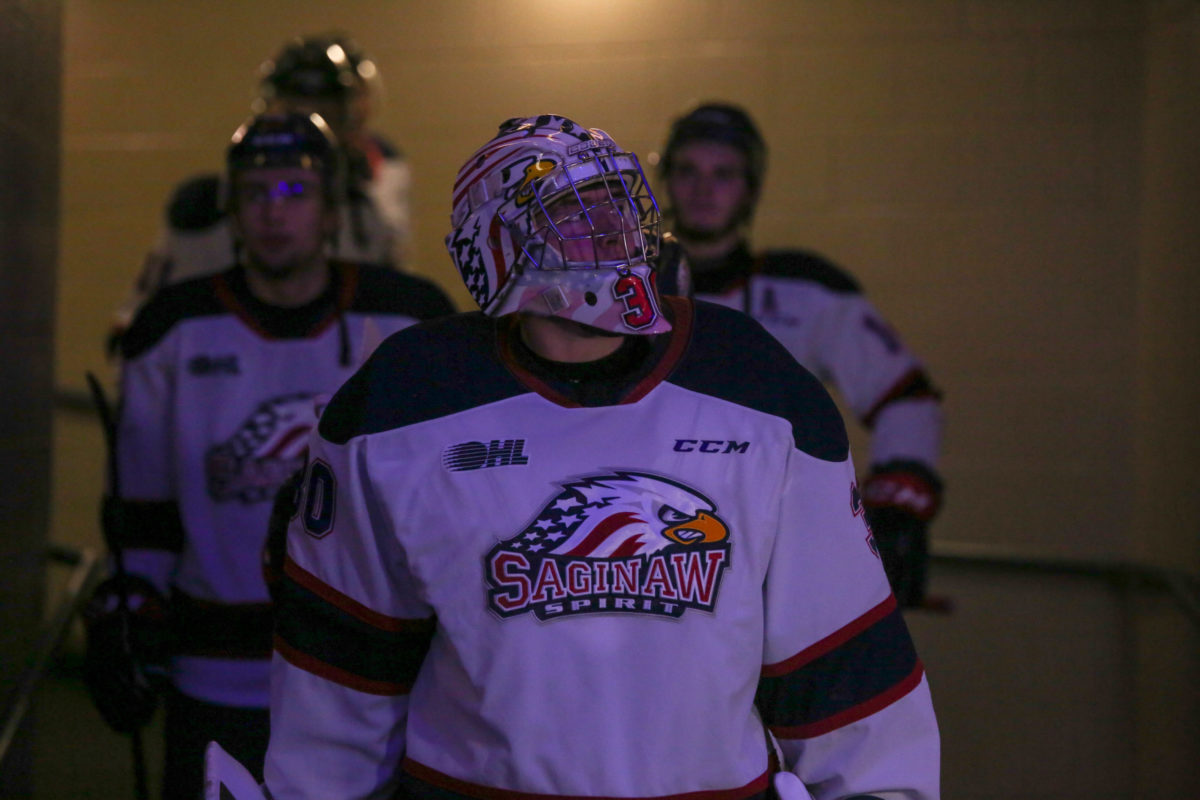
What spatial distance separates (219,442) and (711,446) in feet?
4.08

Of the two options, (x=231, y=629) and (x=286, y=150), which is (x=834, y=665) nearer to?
(x=231, y=629)

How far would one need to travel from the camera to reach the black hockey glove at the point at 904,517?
286 cm

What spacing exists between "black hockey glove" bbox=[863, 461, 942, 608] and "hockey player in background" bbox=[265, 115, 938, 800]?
131 centimetres

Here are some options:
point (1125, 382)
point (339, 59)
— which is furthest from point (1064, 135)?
point (339, 59)

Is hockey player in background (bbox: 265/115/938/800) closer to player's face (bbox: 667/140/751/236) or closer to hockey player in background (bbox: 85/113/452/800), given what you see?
hockey player in background (bbox: 85/113/452/800)

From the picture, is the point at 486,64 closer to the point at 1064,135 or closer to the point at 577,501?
the point at 1064,135

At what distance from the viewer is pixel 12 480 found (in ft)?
8.04

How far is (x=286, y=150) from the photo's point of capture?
102 inches

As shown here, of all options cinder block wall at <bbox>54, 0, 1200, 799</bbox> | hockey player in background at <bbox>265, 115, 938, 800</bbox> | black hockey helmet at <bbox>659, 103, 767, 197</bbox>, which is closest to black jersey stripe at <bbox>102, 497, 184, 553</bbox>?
hockey player in background at <bbox>265, 115, 938, 800</bbox>

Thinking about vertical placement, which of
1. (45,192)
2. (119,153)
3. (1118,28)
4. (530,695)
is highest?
(1118,28)

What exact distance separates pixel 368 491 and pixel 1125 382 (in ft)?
10.4

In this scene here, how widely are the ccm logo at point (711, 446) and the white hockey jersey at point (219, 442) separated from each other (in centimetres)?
111

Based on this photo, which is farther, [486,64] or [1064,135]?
[486,64]

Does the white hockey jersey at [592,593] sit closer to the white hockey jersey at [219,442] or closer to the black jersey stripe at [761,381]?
the black jersey stripe at [761,381]
